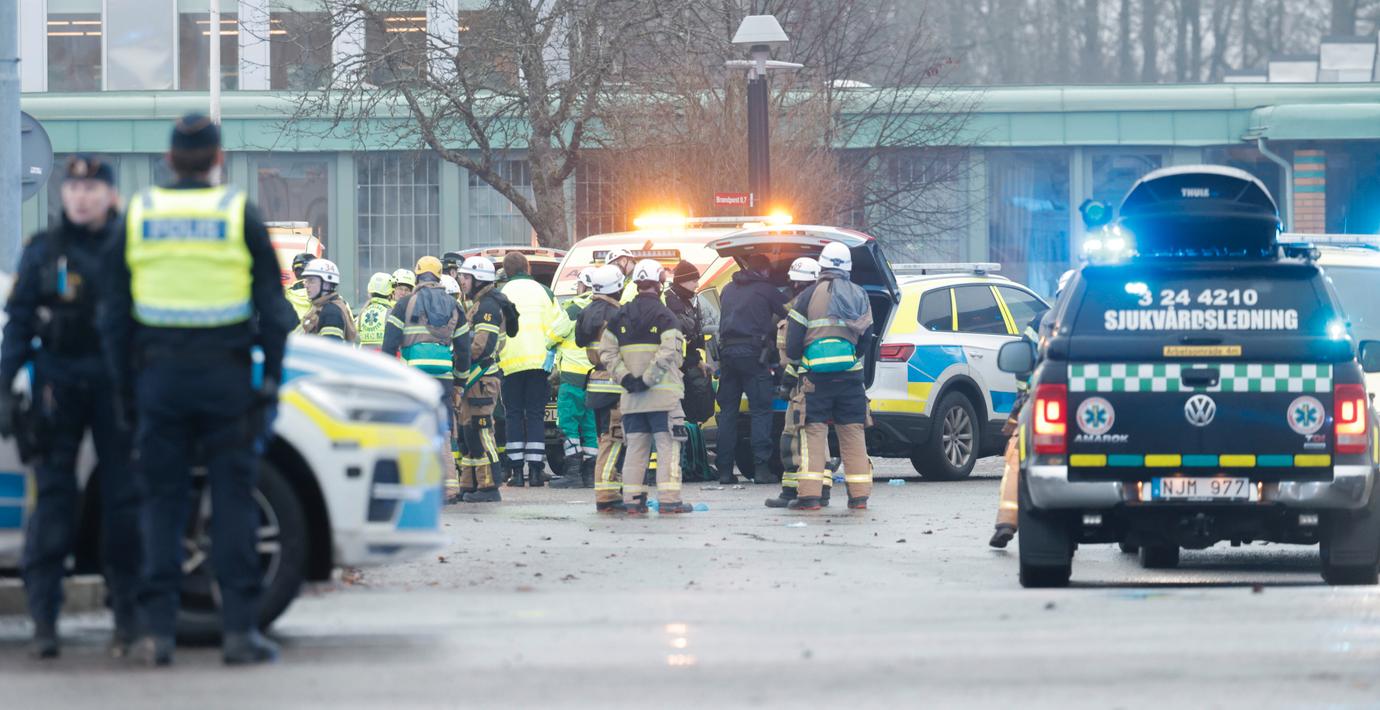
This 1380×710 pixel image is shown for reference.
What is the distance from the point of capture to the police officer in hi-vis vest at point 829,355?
15602mm

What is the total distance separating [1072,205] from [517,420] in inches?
717

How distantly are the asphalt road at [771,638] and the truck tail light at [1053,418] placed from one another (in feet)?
2.20

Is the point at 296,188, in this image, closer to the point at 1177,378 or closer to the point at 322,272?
the point at 322,272

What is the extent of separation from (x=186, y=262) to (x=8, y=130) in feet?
19.4

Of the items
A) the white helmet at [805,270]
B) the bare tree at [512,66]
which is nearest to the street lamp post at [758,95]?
the bare tree at [512,66]

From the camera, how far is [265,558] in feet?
26.9

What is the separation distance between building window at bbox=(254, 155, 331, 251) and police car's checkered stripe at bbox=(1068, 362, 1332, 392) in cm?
2692

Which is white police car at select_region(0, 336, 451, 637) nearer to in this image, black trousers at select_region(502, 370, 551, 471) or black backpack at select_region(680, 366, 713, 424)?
black trousers at select_region(502, 370, 551, 471)

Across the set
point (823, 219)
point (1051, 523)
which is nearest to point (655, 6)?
point (823, 219)

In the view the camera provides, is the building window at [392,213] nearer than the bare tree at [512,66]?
No

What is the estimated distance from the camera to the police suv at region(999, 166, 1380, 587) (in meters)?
10.4

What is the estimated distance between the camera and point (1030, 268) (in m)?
35.3

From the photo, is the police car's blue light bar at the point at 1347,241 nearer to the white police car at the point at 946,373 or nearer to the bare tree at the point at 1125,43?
the white police car at the point at 946,373

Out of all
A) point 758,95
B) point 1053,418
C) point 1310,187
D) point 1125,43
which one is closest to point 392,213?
point 1310,187
